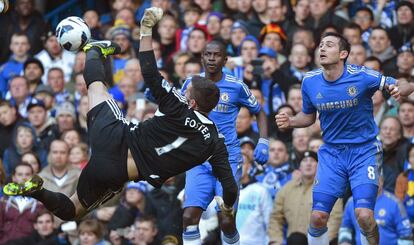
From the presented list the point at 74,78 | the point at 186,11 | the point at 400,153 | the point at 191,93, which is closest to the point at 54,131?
the point at 74,78

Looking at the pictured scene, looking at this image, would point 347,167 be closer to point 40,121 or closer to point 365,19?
point 365,19

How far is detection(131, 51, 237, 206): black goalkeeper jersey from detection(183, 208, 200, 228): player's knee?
112cm

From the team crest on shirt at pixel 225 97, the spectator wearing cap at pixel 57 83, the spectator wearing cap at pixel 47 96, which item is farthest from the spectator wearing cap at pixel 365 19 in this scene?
the team crest on shirt at pixel 225 97

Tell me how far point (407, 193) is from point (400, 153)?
79 cm

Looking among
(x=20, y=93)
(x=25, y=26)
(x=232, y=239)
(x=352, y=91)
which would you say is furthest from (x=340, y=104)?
(x=25, y=26)

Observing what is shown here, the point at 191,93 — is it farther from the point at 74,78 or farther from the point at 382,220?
the point at 74,78

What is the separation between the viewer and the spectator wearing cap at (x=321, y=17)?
20536 mm

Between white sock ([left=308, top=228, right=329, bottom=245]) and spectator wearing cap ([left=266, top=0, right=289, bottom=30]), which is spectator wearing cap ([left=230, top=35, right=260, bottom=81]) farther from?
white sock ([left=308, top=228, right=329, bottom=245])

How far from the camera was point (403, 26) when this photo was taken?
1988cm

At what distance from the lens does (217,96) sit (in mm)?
12914

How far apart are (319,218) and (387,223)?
258cm

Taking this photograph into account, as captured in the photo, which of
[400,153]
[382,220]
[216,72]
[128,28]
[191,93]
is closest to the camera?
[191,93]

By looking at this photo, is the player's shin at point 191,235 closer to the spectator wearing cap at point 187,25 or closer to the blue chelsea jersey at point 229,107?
the blue chelsea jersey at point 229,107

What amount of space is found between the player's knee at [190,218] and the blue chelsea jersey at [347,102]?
181cm
